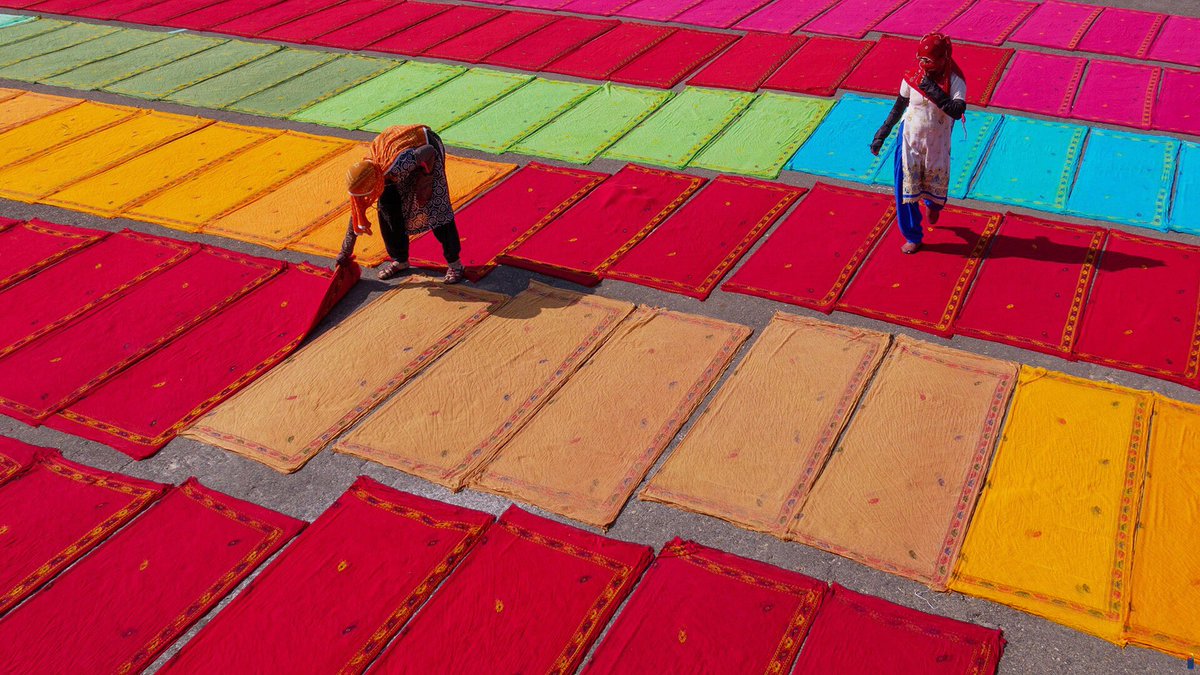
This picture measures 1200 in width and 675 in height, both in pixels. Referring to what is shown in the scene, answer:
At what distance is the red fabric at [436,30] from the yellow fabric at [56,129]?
2539 mm

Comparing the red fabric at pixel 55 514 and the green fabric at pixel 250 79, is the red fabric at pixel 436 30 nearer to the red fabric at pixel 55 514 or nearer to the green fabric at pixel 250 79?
the green fabric at pixel 250 79

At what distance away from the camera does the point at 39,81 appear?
8805mm

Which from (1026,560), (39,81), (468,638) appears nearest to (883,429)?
(1026,560)

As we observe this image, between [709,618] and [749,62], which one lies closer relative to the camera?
[709,618]

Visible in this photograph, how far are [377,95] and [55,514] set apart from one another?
5101 millimetres

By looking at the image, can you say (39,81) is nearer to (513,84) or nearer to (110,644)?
(513,84)

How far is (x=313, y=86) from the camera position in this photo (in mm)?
8344

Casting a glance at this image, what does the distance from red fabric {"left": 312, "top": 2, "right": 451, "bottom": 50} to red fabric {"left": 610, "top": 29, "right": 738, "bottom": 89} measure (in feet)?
9.26

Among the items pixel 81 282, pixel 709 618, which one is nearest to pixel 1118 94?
pixel 709 618

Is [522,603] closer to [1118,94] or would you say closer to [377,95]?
[377,95]

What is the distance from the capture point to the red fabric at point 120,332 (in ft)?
14.9

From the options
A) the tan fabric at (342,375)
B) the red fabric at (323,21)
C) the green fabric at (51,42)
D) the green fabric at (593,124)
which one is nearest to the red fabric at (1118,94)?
the green fabric at (593,124)

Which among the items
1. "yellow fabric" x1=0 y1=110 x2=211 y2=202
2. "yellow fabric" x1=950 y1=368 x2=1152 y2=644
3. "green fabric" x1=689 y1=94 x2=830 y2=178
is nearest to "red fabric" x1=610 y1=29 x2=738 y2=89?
"green fabric" x1=689 y1=94 x2=830 y2=178

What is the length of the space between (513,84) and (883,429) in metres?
5.28
